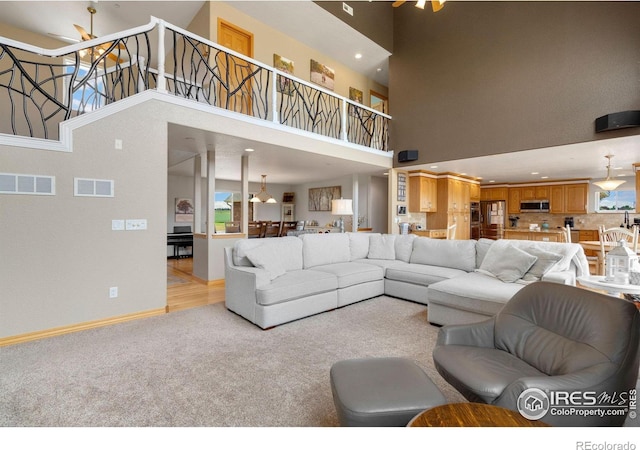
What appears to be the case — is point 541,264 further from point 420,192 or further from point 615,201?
point 615,201

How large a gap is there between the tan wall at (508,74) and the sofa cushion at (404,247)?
7.82 ft

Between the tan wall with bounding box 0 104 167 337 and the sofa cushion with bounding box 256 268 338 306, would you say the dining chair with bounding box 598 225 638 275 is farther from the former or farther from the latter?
the tan wall with bounding box 0 104 167 337

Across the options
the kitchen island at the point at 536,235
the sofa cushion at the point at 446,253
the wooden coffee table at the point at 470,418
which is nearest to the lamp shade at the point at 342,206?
the sofa cushion at the point at 446,253

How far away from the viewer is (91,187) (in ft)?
10.3

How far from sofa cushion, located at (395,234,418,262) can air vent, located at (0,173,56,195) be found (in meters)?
4.65

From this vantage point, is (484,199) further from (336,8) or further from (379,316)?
(379,316)

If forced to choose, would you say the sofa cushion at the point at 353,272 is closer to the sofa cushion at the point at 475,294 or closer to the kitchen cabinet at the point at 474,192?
the sofa cushion at the point at 475,294

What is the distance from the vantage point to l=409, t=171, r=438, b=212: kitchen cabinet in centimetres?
768

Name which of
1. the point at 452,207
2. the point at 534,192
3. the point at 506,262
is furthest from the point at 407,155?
the point at 534,192

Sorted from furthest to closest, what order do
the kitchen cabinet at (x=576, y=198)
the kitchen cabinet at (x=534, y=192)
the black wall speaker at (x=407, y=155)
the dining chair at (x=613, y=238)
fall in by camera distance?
1. the kitchen cabinet at (x=534, y=192)
2. the kitchen cabinet at (x=576, y=198)
3. the black wall speaker at (x=407, y=155)
4. the dining chair at (x=613, y=238)

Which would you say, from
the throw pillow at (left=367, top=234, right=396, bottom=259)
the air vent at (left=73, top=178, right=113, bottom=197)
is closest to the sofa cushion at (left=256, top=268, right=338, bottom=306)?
the throw pillow at (left=367, top=234, right=396, bottom=259)

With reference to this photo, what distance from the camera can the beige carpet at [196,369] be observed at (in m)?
1.77

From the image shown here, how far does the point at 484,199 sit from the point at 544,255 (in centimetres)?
789

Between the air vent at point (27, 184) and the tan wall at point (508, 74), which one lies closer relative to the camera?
the air vent at point (27, 184)
